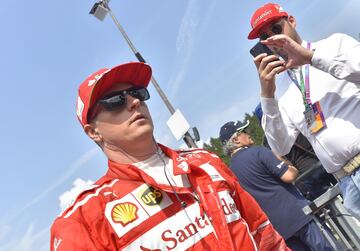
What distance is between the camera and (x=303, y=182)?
4.67m

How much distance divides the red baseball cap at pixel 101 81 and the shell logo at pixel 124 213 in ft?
1.82

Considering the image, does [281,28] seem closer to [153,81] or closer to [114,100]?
[114,100]

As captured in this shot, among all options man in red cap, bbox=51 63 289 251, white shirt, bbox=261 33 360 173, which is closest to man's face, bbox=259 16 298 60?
white shirt, bbox=261 33 360 173

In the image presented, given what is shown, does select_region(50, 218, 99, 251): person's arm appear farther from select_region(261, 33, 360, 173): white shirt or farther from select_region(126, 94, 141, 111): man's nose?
select_region(261, 33, 360, 173): white shirt

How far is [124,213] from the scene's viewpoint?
5.73 feet

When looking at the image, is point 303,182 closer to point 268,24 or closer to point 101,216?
point 268,24

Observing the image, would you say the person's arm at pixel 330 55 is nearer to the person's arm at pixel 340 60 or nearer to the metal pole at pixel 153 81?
the person's arm at pixel 340 60

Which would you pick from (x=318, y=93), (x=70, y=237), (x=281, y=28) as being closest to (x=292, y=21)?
(x=281, y=28)

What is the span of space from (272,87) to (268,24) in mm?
521

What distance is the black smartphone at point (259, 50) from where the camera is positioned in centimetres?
268

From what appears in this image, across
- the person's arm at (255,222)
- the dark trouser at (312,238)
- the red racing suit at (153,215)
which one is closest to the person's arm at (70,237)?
the red racing suit at (153,215)

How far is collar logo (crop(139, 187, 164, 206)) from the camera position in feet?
5.96

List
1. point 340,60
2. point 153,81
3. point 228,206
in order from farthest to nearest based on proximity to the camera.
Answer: point 153,81
point 340,60
point 228,206

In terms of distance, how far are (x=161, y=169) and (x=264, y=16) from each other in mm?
1550
